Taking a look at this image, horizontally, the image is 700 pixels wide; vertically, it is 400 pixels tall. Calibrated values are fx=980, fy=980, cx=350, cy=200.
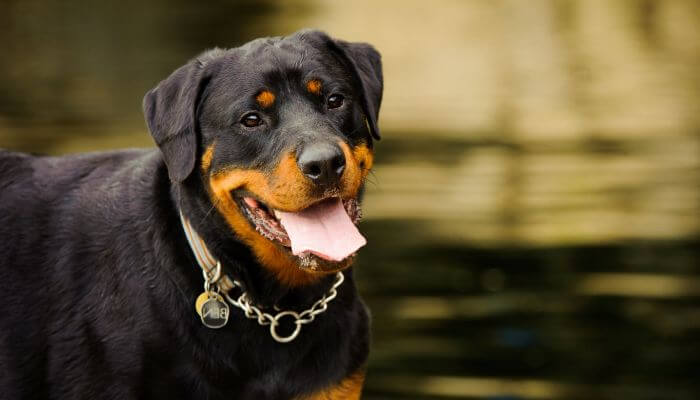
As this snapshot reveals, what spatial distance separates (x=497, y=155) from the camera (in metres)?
5.23

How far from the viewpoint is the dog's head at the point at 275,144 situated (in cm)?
255

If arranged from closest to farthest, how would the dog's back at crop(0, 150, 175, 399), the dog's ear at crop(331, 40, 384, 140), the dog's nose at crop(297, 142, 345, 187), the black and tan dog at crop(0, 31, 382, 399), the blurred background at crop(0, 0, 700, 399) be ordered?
the dog's nose at crop(297, 142, 345, 187) → the black and tan dog at crop(0, 31, 382, 399) → the dog's back at crop(0, 150, 175, 399) → the dog's ear at crop(331, 40, 384, 140) → the blurred background at crop(0, 0, 700, 399)

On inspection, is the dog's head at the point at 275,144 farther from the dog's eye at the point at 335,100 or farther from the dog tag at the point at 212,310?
Result: the dog tag at the point at 212,310

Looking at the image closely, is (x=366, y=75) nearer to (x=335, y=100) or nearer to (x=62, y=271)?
(x=335, y=100)

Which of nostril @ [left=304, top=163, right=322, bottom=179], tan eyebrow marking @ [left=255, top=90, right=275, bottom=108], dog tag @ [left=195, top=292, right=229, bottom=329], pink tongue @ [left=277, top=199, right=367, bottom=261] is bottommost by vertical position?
dog tag @ [left=195, top=292, right=229, bottom=329]

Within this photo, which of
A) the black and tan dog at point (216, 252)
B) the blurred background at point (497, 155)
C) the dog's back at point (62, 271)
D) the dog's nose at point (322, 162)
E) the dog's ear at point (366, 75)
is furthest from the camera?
the blurred background at point (497, 155)

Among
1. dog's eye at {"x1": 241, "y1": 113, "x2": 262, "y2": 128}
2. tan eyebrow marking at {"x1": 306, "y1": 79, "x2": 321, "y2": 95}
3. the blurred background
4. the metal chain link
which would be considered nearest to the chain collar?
the metal chain link

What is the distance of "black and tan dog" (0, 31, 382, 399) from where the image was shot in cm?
261

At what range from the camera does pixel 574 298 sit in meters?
4.48

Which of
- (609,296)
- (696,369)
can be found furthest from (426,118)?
(696,369)

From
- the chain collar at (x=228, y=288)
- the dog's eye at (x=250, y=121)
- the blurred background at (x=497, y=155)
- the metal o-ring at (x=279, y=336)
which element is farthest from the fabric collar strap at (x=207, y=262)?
the blurred background at (x=497, y=155)

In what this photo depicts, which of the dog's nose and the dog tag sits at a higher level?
the dog's nose

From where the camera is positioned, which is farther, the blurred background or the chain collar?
the blurred background

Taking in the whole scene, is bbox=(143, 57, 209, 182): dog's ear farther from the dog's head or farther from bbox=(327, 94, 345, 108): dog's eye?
bbox=(327, 94, 345, 108): dog's eye
